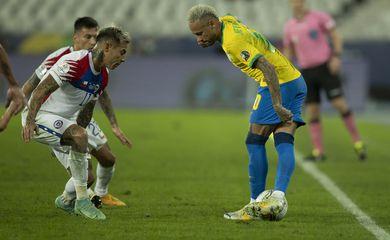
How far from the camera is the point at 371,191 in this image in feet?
33.0

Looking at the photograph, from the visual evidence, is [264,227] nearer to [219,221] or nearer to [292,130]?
[219,221]

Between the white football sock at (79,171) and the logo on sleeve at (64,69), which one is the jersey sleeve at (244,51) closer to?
the logo on sleeve at (64,69)

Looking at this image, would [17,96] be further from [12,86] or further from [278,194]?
[278,194]

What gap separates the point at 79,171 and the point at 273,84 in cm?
179

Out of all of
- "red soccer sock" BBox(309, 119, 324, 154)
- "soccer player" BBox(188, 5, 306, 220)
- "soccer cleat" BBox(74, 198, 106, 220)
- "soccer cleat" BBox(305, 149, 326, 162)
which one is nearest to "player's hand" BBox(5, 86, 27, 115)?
"soccer cleat" BBox(74, 198, 106, 220)

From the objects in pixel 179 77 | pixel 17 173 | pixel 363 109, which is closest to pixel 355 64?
pixel 363 109

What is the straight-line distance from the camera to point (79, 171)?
7.74 metres

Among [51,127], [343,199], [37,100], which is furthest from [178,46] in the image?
[37,100]

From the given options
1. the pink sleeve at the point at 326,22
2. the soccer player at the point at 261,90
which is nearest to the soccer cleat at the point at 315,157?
the pink sleeve at the point at 326,22

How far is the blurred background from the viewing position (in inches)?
1010

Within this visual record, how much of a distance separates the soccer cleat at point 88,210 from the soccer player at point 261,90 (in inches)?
42.8

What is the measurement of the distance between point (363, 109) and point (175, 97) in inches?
208

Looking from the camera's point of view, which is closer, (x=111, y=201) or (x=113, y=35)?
(x=113, y=35)

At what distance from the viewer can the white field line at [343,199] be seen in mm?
7319
